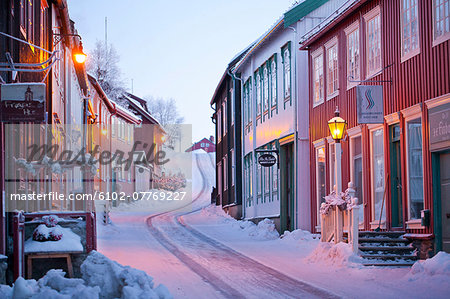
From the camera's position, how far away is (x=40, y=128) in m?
18.5

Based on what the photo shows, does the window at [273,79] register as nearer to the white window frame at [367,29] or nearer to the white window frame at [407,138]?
the white window frame at [367,29]

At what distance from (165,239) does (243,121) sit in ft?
35.8

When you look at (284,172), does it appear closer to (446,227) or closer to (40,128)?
(40,128)

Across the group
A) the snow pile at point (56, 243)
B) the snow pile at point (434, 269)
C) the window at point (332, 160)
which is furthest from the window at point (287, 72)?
the snow pile at point (56, 243)

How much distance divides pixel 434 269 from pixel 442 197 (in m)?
2.63

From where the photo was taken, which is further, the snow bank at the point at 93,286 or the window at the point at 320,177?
the window at the point at 320,177

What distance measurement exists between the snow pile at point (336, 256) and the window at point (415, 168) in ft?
5.69

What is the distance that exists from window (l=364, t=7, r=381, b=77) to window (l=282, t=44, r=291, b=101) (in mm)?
6026

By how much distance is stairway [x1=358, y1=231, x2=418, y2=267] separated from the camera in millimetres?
14219

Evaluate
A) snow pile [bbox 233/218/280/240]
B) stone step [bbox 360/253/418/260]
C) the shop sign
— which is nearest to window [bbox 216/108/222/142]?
snow pile [bbox 233/218/280/240]

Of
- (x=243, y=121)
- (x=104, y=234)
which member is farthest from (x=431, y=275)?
(x=243, y=121)

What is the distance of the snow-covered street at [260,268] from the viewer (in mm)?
11055

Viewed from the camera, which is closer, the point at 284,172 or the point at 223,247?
the point at 223,247

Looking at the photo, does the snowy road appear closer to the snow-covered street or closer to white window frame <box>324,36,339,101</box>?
the snow-covered street
